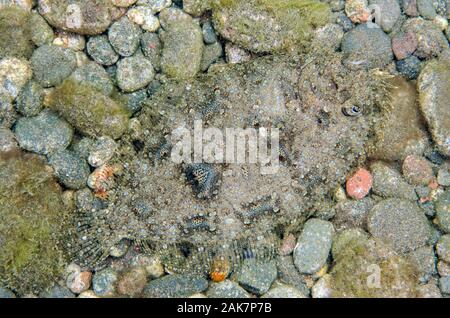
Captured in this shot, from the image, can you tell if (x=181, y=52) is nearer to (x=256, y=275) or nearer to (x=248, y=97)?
(x=248, y=97)

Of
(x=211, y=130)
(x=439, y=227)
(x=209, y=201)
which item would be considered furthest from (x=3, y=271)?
(x=439, y=227)

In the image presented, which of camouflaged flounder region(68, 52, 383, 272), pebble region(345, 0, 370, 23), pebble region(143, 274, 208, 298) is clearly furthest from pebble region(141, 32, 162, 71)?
pebble region(143, 274, 208, 298)

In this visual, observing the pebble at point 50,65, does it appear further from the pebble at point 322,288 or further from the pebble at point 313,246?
the pebble at point 322,288

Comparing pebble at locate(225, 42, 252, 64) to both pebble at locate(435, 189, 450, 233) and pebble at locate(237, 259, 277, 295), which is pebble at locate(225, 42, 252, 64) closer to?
pebble at locate(237, 259, 277, 295)

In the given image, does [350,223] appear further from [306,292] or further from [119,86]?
[119,86]

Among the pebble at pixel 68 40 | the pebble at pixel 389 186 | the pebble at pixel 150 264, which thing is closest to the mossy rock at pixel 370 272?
the pebble at pixel 389 186

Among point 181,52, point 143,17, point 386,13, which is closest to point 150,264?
point 181,52

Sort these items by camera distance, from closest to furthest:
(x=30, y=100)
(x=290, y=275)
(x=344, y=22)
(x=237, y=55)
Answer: (x=290, y=275) < (x=30, y=100) < (x=237, y=55) < (x=344, y=22)

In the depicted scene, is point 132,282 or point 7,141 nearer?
point 132,282
